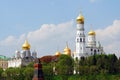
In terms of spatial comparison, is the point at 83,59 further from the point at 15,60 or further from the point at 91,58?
the point at 15,60

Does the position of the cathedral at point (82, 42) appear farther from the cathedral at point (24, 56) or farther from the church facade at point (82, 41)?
the cathedral at point (24, 56)

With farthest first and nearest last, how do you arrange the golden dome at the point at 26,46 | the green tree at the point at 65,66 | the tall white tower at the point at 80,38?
1. the golden dome at the point at 26,46
2. the tall white tower at the point at 80,38
3. the green tree at the point at 65,66

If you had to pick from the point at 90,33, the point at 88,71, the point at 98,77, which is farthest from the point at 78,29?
the point at 98,77

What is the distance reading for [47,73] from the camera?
242ft

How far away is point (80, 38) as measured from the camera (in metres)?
84.1

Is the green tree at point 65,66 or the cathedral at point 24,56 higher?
the cathedral at point 24,56

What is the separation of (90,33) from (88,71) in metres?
18.9

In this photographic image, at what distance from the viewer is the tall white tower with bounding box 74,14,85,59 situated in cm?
8275

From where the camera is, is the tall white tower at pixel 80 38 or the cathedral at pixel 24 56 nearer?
the tall white tower at pixel 80 38

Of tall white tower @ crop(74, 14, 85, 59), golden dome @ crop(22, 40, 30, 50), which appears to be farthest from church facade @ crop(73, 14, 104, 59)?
golden dome @ crop(22, 40, 30, 50)

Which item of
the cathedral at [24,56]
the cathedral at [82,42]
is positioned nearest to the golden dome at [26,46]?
the cathedral at [24,56]

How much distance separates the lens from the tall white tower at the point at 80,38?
82.8 m

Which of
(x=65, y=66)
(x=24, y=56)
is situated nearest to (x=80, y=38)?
(x=65, y=66)

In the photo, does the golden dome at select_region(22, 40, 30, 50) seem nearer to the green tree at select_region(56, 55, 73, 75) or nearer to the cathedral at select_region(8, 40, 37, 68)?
the cathedral at select_region(8, 40, 37, 68)
